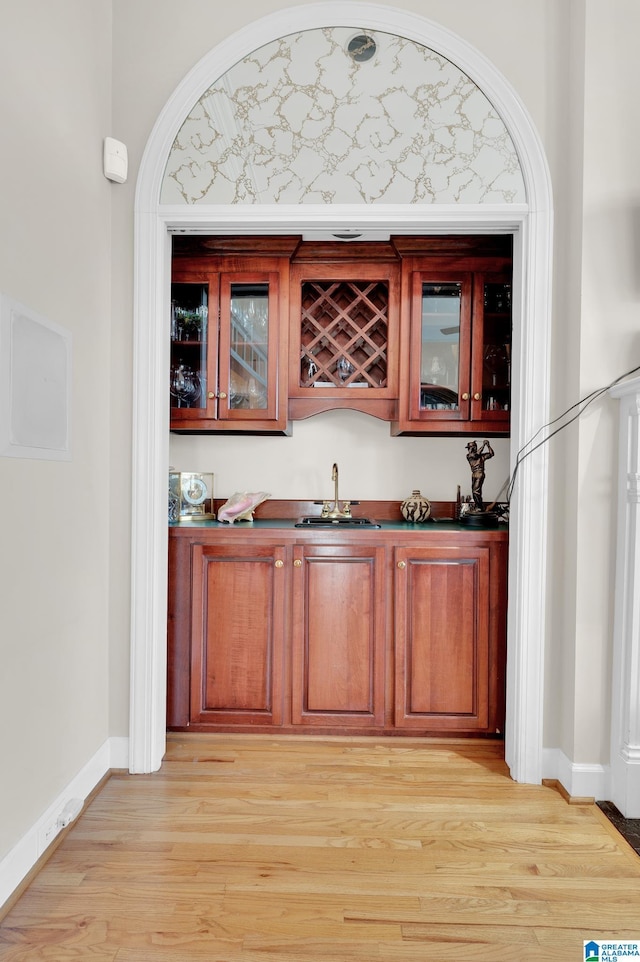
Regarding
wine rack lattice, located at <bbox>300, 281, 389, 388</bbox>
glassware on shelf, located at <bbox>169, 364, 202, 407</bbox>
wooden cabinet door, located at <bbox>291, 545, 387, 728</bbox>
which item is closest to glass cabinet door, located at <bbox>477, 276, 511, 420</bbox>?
wine rack lattice, located at <bbox>300, 281, 389, 388</bbox>

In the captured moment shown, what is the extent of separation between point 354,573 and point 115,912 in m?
1.47

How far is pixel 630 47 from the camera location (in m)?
2.25

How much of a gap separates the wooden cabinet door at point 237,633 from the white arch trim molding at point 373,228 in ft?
0.87

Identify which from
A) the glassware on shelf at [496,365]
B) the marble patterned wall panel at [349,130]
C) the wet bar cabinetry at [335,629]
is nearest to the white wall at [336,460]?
the glassware on shelf at [496,365]

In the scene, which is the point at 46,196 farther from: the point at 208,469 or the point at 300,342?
the point at 208,469

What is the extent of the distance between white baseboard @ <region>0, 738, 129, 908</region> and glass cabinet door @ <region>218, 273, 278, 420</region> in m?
1.53

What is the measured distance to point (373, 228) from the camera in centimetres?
248

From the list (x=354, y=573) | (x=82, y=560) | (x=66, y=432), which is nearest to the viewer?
(x=66, y=432)

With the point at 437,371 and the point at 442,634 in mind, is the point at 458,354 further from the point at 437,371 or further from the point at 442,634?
the point at 442,634

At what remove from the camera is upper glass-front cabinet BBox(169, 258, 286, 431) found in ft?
9.80

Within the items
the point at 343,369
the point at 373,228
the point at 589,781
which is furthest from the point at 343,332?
the point at 589,781

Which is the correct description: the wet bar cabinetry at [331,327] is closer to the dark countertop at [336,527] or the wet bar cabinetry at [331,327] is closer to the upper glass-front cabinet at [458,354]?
the upper glass-front cabinet at [458,354]

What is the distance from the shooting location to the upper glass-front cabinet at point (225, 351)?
9.80 feet

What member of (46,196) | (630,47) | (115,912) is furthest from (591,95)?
(115,912)
